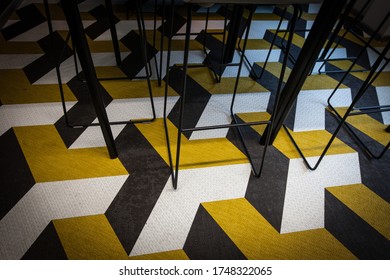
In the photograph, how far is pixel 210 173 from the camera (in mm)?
1455

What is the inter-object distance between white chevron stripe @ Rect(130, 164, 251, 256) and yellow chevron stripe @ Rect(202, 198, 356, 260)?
0.08m

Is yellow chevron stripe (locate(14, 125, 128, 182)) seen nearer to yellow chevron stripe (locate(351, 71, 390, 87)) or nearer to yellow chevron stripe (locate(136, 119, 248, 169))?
yellow chevron stripe (locate(136, 119, 248, 169))

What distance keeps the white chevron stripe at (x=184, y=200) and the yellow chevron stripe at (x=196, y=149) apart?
0.05m

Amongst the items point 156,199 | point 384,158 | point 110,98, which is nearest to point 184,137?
point 156,199

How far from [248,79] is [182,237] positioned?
146 cm

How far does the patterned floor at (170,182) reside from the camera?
118cm

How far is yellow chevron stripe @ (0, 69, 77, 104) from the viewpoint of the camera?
5.68 feet

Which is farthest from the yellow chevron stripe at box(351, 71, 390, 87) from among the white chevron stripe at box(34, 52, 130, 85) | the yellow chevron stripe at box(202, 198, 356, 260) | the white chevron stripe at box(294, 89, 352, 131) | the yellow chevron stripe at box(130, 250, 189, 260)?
the yellow chevron stripe at box(130, 250, 189, 260)

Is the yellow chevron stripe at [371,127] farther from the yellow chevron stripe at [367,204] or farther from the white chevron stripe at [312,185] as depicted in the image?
the yellow chevron stripe at [367,204]

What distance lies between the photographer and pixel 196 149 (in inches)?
62.1

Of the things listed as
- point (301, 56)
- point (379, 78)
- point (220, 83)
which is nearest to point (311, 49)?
point (301, 56)

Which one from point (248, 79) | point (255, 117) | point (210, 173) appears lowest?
point (210, 173)

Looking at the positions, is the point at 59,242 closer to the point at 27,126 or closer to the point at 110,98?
the point at 27,126

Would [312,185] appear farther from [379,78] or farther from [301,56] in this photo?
[379,78]
